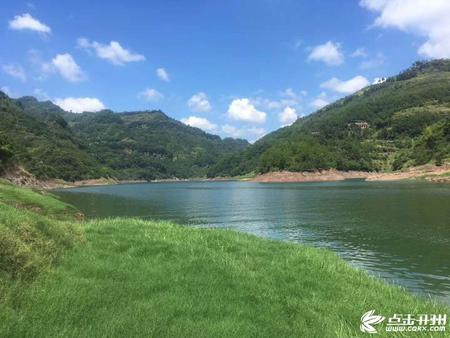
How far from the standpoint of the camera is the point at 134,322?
992 centimetres

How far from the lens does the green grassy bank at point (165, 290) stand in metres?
9.89

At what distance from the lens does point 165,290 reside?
12734 mm

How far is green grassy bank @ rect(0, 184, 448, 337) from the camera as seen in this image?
9.89 m

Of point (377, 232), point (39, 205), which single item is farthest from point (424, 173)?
point (39, 205)

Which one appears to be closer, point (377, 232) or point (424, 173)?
point (377, 232)

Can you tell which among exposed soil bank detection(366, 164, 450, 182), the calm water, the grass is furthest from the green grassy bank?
exposed soil bank detection(366, 164, 450, 182)

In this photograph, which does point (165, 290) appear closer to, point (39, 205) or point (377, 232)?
point (39, 205)

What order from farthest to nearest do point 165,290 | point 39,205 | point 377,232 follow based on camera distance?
point 377,232, point 39,205, point 165,290

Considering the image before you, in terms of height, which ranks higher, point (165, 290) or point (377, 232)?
point (165, 290)

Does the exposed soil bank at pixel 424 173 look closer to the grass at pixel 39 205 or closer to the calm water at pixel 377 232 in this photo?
the calm water at pixel 377 232

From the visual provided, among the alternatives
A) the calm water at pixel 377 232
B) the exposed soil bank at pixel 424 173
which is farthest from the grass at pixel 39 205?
the exposed soil bank at pixel 424 173

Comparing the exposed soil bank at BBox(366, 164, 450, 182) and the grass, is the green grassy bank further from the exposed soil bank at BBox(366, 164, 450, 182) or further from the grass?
the exposed soil bank at BBox(366, 164, 450, 182)

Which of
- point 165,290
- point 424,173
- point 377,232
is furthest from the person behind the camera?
point 424,173

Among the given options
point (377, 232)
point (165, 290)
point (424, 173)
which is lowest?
point (377, 232)
